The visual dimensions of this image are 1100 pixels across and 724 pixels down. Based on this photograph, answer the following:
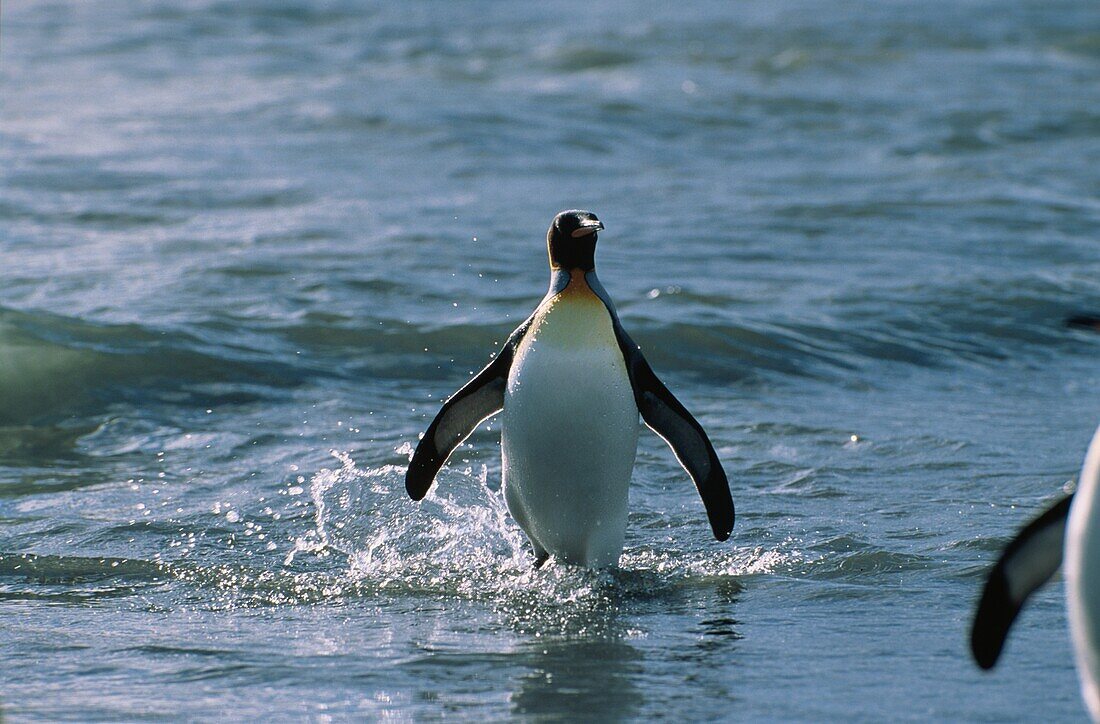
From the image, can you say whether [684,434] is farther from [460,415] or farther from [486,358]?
[486,358]

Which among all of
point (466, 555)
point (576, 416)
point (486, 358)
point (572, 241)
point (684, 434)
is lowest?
point (486, 358)

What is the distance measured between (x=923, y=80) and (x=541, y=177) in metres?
6.23

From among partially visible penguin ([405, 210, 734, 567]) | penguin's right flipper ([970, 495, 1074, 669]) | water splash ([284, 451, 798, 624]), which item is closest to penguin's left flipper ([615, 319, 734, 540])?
partially visible penguin ([405, 210, 734, 567])

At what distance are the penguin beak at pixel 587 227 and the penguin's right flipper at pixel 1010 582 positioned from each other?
5.20ft

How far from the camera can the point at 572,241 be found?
4.26m

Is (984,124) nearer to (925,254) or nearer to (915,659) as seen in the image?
(925,254)

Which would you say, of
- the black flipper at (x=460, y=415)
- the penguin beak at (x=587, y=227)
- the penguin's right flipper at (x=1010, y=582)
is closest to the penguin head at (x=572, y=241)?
the penguin beak at (x=587, y=227)

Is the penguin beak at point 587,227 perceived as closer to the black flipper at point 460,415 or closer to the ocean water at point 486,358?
the black flipper at point 460,415

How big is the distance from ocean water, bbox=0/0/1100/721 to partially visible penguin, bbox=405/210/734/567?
15 cm

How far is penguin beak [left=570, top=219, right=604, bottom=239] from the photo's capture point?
4.12 metres

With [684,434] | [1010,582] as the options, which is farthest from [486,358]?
[1010,582]

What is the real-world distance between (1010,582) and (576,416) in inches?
60.4

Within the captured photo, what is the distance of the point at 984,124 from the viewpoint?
13719 millimetres

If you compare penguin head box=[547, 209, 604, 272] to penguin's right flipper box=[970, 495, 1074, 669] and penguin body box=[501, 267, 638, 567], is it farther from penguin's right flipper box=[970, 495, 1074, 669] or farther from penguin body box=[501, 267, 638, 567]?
penguin's right flipper box=[970, 495, 1074, 669]
